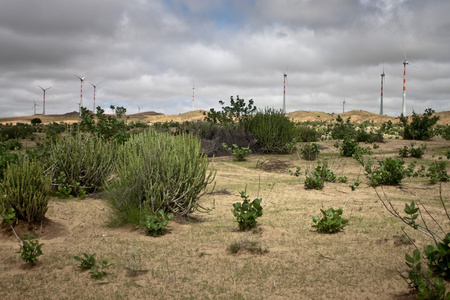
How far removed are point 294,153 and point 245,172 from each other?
5531 mm

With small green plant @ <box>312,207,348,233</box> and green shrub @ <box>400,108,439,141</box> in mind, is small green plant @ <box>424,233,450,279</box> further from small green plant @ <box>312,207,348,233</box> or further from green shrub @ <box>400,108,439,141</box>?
green shrub @ <box>400,108,439,141</box>

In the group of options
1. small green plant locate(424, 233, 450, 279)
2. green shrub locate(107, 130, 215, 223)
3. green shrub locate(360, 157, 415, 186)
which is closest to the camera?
small green plant locate(424, 233, 450, 279)

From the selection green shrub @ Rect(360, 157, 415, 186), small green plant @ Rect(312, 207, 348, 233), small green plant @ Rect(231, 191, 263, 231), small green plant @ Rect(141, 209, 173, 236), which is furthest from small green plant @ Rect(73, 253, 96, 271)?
green shrub @ Rect(360, 157, 415, 186)

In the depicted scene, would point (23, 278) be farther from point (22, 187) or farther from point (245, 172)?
point (245, 172)

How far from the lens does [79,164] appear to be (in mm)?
8742

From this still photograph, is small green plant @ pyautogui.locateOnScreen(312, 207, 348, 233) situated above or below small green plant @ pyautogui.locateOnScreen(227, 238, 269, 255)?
above

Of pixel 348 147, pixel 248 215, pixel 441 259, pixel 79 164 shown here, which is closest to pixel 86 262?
pixel 248 215

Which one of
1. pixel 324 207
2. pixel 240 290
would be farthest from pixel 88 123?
pixel 240 290

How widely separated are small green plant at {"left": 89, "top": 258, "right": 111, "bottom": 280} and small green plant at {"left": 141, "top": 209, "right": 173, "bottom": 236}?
119 cm

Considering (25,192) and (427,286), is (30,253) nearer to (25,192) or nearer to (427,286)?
(25,192)

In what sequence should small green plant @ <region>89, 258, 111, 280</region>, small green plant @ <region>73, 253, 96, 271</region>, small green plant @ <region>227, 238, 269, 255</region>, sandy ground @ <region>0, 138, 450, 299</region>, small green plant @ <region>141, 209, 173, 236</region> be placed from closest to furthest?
sandy ground @ <region>0, 138, 450, 299</region> → small green plant @ <region>89, 258, 111, 280</region> → small green plant @ <region>73, 253, 96, 271</region> → small green plant @ <region>227, 238, 269, 255</region> → small green plant @ <region>141, 209, 173, 236</region>

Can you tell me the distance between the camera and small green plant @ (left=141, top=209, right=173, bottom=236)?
5.82 metres

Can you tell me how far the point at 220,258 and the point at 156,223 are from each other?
1411mm

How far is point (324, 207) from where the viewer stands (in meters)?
7.49
